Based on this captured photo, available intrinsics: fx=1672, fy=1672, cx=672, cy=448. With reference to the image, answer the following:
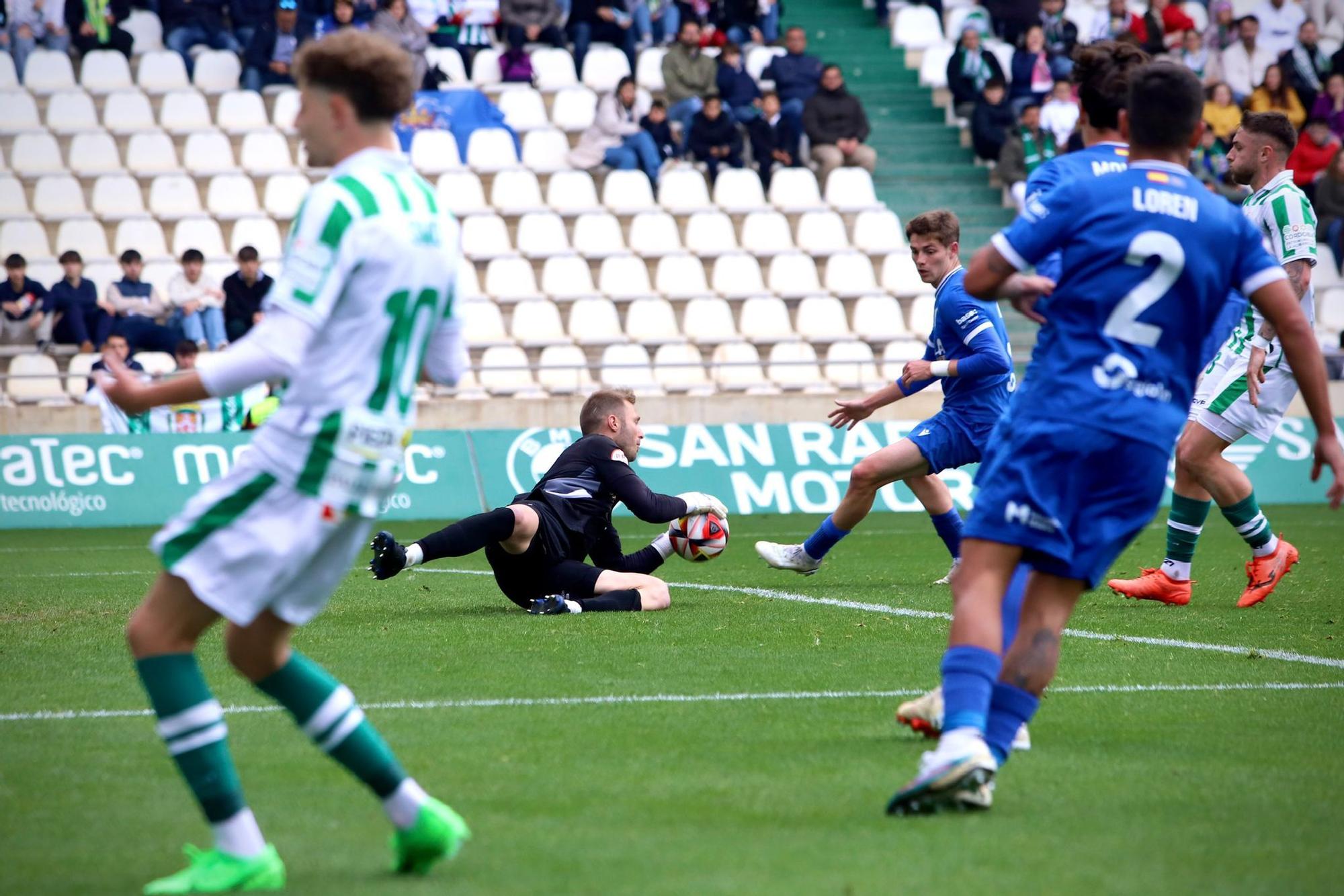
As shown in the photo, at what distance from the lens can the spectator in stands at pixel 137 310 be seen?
17.8 metres

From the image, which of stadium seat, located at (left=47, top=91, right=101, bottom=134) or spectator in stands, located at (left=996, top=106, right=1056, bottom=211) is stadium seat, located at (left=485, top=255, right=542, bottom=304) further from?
spectator in stands, located at (left=996, top=106, right=1056, bottom=211)

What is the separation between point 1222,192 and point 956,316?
45.2ft

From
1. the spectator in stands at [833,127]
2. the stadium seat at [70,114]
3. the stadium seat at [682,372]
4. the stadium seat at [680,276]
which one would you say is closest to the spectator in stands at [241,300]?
the stadium seat at [682,372]

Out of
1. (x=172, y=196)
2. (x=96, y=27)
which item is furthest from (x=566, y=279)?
(x=96, y=27)

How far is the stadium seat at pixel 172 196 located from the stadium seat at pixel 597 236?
15.0ft

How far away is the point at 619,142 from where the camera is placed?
21.2m

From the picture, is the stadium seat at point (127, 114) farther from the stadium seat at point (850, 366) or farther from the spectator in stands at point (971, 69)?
the spectator in stands at point (971, 69)

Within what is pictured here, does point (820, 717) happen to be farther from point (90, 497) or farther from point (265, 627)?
point (90, 497)

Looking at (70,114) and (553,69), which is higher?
(553,69)

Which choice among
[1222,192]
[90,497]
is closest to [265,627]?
[90,497]

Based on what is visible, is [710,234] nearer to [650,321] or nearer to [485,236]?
[650,321]

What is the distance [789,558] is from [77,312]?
35.7ft

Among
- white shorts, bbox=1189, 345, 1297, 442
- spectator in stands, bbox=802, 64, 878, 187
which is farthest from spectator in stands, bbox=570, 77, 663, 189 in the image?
white shorts, bbox=1189, 345, 1297, 442

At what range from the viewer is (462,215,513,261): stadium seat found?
20.1m
